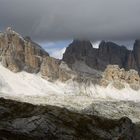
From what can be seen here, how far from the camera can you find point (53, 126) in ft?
230

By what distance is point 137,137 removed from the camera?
277ft

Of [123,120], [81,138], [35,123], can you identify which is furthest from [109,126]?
[35,123]

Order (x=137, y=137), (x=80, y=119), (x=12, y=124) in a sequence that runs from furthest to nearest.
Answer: (x=137, y=137) → (x=80, y=119) → (x=12, y=124)

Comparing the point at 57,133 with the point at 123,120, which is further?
the point at 123,120

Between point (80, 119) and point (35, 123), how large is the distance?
11348 millimetres

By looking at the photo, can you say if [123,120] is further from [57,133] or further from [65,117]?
[57,133]

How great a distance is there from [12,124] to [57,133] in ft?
21.4

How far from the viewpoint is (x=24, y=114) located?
76000 millimetres

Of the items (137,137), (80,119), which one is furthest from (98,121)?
(137,137)

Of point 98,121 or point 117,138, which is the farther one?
point 98,121

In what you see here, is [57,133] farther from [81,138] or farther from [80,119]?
[80,119]

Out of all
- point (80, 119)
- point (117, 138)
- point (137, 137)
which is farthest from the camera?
point (137, 137)

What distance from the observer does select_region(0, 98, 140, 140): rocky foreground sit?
2650 inches

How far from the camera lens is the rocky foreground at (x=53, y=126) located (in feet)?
221
